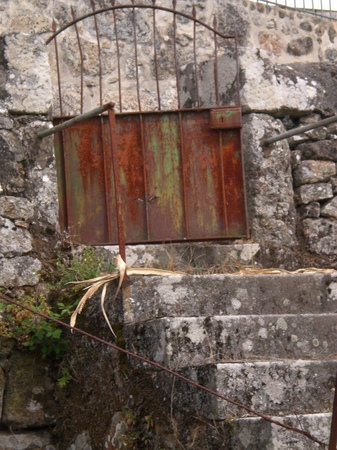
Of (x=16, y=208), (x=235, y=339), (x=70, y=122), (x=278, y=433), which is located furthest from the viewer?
(x=16, y=208)

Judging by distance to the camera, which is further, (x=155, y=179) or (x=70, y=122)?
(x=155, y=179)

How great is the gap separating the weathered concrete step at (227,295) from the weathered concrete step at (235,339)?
0.66ft

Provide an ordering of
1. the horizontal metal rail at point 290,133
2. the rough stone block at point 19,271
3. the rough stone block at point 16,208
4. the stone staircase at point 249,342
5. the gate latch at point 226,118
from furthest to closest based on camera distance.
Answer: the gate latch at point 226,118 → the horizontal metal rail at point 290,133 → the rough stone block at point 16,208 → the rough stone block at point 19,271 → the stone staircase at point 249,342

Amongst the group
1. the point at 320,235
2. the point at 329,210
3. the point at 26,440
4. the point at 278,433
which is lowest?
the point at 26,440

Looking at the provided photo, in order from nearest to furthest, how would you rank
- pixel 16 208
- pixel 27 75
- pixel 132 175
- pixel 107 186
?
pixel 16 208, pixel 27 75, pixel 107 186, pixel 132 175

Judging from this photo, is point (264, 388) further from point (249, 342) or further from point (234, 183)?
point (234, 183)

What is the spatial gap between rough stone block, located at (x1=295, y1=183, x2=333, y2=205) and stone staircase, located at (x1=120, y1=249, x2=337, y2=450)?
5.75 ft

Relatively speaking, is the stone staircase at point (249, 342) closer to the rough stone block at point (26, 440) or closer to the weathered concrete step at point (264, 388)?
the weathered concrete step at point (264, 388)

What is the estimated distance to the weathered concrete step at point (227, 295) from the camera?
5.20 m

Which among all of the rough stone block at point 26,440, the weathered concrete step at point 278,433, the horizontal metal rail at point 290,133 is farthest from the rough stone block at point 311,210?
the weathered concrete step at point 278,433

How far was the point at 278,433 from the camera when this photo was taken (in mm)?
4348

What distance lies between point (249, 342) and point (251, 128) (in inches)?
99.6

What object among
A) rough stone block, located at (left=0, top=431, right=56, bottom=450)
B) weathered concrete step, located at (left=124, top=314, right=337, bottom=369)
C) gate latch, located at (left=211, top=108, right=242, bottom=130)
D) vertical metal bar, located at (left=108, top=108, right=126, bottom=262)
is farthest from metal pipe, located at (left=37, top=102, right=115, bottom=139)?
rough stone block, located at (left=0, top=431, right=56, bottom=450)

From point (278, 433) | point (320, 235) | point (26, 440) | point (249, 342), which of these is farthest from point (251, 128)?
point (278, 433)
